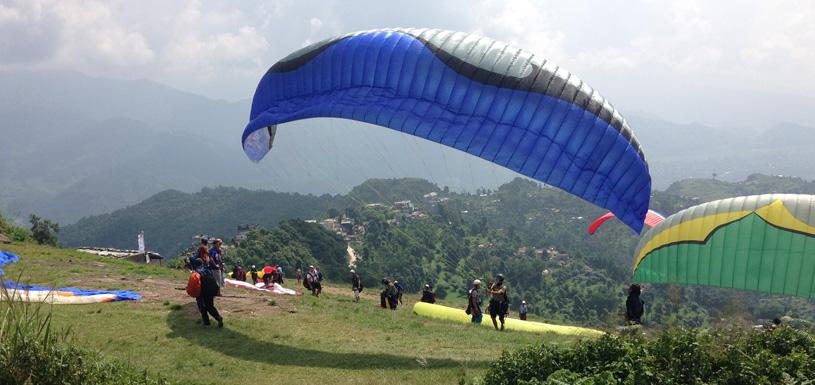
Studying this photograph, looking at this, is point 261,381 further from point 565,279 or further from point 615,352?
point 565,279

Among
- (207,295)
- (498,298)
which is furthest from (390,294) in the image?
(207,295)

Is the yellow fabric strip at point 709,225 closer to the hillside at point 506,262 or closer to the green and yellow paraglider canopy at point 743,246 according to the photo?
the green and yellow paraglider canopy at point 743,246

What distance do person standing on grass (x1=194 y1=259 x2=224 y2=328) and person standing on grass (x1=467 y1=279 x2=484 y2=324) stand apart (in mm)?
6493

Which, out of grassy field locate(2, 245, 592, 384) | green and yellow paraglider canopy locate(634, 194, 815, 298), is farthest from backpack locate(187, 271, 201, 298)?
green and yellow paraglider canopy locate(634, 194, 815, 298)

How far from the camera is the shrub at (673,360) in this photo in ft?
20.7

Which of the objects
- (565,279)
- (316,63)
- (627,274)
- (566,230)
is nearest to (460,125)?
(316,63)

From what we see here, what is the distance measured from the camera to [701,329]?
7.22 meters

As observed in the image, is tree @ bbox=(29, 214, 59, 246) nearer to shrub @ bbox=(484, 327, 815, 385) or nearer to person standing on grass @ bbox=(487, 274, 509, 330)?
person standing on grass @ bbox=(487, 274, 509, 330)

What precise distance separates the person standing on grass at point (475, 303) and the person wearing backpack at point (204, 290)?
652cm

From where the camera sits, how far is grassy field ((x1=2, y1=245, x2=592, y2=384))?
384 inches

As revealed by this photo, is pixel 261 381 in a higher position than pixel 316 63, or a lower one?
lower

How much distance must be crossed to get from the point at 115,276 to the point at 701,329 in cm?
1744

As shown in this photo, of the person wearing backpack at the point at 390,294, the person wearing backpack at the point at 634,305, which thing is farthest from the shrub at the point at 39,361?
the person wearing backpack at the point at 390,294

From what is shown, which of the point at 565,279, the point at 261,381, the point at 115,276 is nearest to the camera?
the point at 261,381
